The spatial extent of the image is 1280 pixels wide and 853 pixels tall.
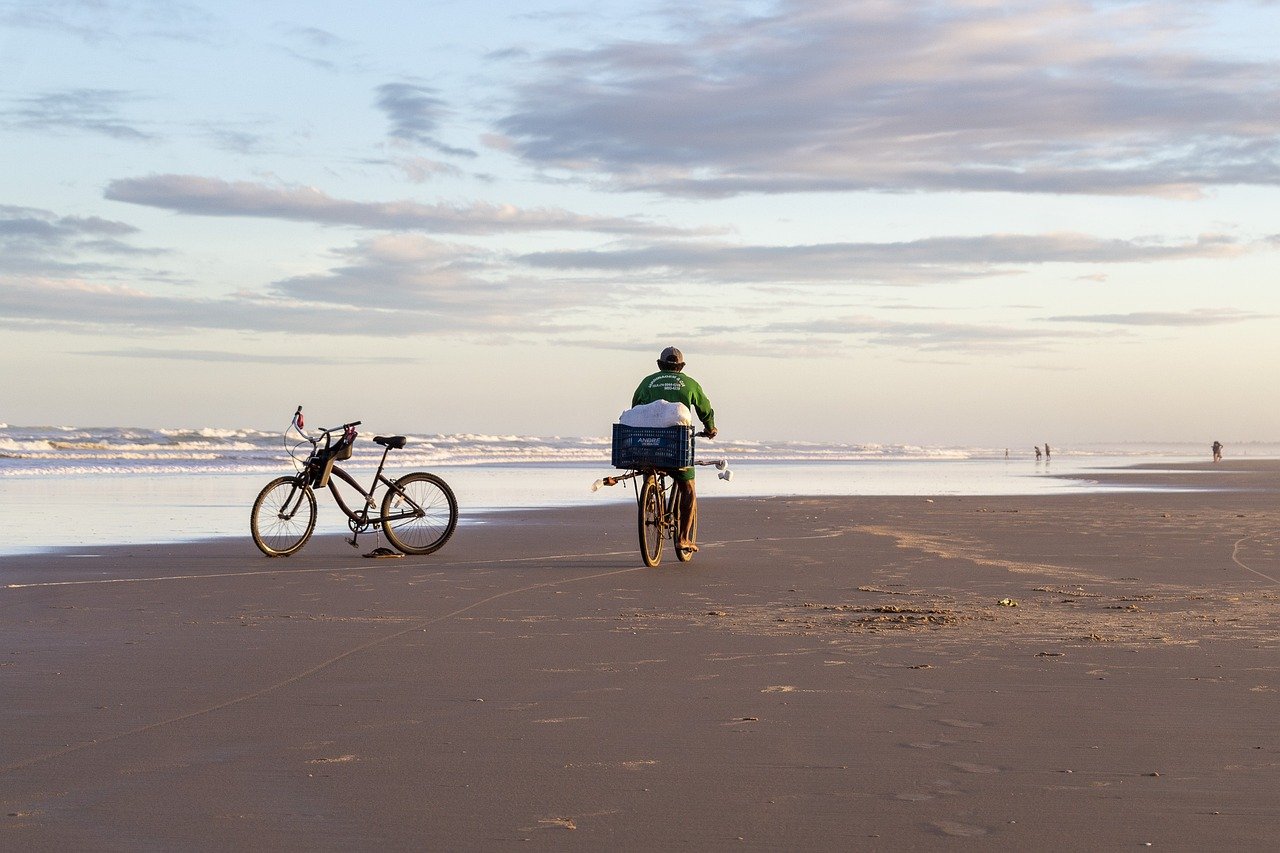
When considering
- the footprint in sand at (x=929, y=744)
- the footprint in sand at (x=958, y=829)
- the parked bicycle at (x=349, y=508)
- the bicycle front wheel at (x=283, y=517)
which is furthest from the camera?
the parked bicycle at (x=349, y=508)

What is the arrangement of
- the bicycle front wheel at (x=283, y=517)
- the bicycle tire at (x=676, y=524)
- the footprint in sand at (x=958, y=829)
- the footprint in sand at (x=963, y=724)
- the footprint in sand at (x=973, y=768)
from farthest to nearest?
the bicycle front wheel at (x=283, y=517) < the bicycle tire at (x=676, y=524) < the footprint in sand at (x=963, y=724) < the footprint in sand at (x=973, y=768) < the footprint in sand at (x=958, y=829)

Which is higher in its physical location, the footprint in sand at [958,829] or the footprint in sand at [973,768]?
the footprint in sand at [973,768]

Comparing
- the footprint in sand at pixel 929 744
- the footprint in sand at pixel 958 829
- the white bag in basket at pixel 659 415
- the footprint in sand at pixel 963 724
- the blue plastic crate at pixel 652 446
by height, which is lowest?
the footprint in sand at pixel 958 829

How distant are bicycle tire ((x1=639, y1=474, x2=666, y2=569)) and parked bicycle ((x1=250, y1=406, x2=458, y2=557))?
7.11 ft

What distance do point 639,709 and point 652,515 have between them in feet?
21.9

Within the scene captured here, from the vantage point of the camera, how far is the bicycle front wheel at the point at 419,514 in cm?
1345

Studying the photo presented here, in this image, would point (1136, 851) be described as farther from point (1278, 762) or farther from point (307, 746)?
point (307, 746)

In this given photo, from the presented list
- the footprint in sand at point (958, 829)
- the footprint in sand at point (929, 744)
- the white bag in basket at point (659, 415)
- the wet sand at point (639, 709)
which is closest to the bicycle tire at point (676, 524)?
the white bag in basket at point (659, 415)

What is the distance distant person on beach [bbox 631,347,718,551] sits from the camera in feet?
40.3

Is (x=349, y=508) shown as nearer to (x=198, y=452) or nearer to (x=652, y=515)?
(x=652, y=515)

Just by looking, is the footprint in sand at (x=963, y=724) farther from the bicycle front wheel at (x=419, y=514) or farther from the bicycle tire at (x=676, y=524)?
the bicycle front wheel at (x=419, y=514)

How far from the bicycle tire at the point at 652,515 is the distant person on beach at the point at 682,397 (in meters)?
0.22

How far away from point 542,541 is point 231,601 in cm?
595

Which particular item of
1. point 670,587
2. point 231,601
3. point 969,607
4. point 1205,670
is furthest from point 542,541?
point 1205,670
